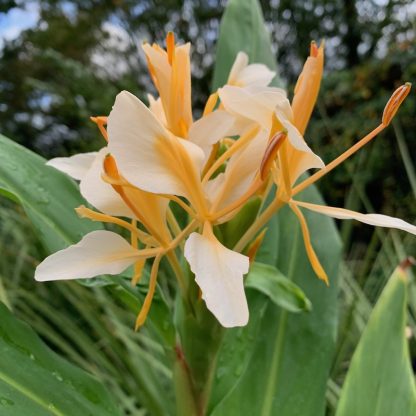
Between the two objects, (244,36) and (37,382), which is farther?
(244,36)

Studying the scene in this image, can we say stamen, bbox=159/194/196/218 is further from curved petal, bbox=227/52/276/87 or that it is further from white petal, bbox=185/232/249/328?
curved petal, bbox=227/52/276/87

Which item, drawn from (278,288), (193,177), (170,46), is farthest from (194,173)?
(278,288)

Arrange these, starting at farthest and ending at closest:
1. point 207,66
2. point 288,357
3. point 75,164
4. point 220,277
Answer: point 207,66 < point 288,357 < point 75,164 < point 220,277

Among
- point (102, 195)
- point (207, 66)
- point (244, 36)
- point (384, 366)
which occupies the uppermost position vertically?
point (207, 66)

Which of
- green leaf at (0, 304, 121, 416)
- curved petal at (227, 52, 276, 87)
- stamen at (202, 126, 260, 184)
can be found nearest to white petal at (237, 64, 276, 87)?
curved petal at (227, 52, 276, 87)

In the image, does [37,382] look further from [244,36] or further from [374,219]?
[244,36]

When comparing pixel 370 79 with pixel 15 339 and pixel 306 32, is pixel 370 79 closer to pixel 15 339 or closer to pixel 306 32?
pixel 306 32
